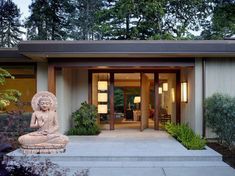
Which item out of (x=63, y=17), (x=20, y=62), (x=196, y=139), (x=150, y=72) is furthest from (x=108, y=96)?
(x=63, y=17)

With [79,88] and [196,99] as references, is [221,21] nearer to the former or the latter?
[79,88]

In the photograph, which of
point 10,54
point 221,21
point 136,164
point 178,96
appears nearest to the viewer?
point 136,164

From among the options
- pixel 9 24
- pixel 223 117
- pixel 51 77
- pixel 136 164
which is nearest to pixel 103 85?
pixel 51 77

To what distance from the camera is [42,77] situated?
14.0 m

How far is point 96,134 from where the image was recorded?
14.0m

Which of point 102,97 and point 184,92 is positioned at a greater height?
point 184,92

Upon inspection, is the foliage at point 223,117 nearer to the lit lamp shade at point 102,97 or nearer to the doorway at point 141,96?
the doorway at point 141,96

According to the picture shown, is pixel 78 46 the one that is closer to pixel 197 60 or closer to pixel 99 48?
pixel 99 48

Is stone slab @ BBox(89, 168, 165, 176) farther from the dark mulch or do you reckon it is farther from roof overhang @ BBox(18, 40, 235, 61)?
roof overhang @ BBox(18, 40, 235, 61)

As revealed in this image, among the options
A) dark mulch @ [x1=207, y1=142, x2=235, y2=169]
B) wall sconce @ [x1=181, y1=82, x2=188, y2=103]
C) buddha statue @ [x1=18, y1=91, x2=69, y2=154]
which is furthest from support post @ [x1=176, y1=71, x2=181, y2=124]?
buddha statue @ [x1=18, y1=91, x2=69, y2=154]

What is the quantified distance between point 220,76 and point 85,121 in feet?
16.7

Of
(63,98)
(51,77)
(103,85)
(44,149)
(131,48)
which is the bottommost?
(44,149)

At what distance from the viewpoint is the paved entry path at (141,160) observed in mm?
8000

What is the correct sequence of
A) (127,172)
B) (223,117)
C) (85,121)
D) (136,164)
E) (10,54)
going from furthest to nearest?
(85,121)
(10,54)
(223,117)
(136,164)
(127,172)
